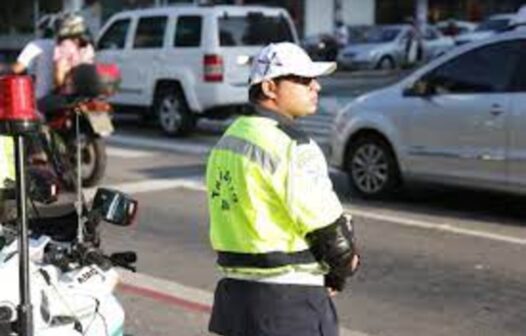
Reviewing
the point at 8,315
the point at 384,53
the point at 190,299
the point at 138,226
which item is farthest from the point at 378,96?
the point at 384,53

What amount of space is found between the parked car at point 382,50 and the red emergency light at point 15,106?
101 feet

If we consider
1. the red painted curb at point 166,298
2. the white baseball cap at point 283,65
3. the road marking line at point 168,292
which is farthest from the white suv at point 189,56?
the white baseball cap at point 283,65

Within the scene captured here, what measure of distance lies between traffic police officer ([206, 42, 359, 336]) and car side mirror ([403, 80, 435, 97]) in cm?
642

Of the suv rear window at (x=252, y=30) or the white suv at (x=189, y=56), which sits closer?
the white suv at (x=189, y=56)

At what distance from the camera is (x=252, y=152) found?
3477 millimetres

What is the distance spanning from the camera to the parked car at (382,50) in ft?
114

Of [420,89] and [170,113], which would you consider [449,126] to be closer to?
[420,89]

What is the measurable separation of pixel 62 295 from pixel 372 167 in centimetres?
693

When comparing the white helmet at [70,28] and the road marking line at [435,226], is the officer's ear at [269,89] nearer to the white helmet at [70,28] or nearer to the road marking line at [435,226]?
the road marking line at [435,226]

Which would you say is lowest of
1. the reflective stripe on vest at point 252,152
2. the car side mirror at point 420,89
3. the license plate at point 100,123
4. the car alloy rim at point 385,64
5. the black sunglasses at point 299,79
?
the car alloy rim at point 385,64

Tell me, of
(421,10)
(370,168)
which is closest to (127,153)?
(370,168)

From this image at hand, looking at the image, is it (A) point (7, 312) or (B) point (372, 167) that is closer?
(A) point (7, 312)

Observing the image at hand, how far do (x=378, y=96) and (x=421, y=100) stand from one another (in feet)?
2.18

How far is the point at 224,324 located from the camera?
3.66m
